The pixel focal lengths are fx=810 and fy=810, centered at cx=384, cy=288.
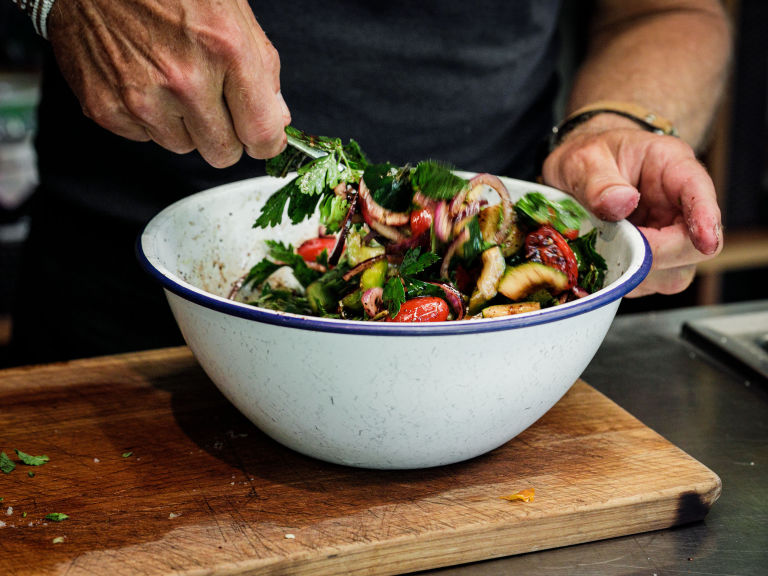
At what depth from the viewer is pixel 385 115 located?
A: 1.66 metres

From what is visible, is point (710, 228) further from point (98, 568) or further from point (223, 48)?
point (98, 568)

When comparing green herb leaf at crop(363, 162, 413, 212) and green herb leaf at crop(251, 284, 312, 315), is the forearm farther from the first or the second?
green herb leaf at crop(251, 284, 312, 315)

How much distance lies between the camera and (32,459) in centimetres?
108

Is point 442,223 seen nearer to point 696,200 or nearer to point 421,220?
point 421,220

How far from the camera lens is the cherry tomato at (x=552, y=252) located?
1.10 m

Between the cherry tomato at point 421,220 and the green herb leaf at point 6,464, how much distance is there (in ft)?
2.04

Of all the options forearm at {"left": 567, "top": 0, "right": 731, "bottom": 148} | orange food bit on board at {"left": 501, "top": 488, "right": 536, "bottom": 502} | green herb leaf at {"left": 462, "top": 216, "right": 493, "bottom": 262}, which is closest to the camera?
orange food bit on board at {"left": 501, "top": 488, "right": 536, "bottom": 502}

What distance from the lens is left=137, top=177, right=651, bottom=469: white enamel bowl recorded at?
0.90m

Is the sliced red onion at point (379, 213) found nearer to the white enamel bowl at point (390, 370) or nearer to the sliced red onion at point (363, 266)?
the sliced red onion at point (363, 266)

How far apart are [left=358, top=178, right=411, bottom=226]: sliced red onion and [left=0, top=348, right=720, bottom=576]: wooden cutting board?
34cm

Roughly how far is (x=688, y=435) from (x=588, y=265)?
0.30 m

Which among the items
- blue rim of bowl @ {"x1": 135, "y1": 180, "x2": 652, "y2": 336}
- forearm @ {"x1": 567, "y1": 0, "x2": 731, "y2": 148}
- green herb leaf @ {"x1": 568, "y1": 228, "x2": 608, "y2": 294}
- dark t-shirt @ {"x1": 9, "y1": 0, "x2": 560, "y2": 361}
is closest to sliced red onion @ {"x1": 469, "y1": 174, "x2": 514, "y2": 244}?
green herb leaf @ {"x1": 568, "y1": 228, "x2": 608, "y2": 294}

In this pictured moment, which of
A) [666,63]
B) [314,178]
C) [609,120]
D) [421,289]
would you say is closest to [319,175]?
[314,178]

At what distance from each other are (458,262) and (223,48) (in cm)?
41
